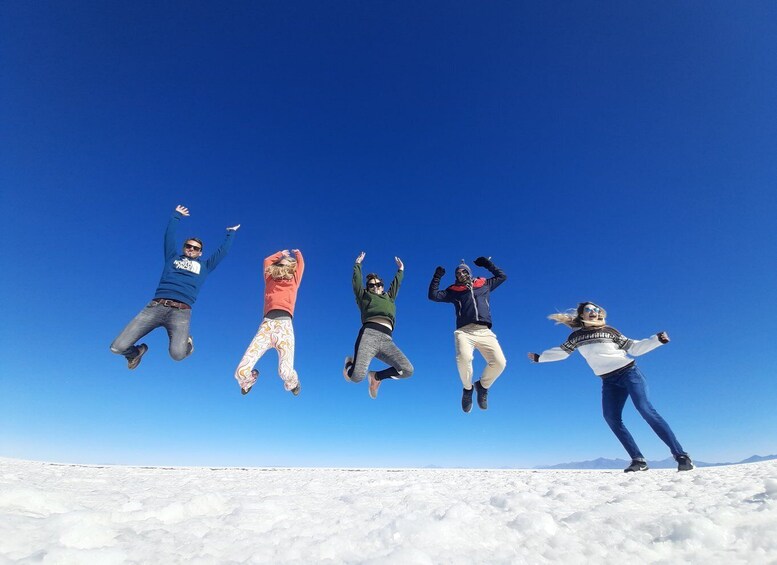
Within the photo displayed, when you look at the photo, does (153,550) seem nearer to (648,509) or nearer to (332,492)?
(332,492)

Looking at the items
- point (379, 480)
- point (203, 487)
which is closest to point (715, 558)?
point (379, 480)

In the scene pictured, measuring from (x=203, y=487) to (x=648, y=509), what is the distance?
11.4ft

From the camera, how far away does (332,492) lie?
9.74 ft

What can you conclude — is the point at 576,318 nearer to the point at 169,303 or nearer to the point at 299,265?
the point at 299,265

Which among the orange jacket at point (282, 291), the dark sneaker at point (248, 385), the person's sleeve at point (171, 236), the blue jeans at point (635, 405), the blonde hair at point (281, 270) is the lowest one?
the blue jeans at point (635, 405)

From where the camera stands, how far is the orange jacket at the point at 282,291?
7418 millimetres

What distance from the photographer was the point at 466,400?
7.44 metres

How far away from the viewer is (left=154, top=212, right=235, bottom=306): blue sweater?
23.2ft

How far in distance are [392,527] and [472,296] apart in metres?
6.11

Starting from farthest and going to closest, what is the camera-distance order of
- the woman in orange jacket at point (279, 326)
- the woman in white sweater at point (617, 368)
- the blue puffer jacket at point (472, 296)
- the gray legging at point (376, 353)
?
the blue puffer jacket at point (472, 296), the gray legging at point (376, 353), the woman in orange jacket at point (279, 326), the woman in white sweater at point (617, 368)

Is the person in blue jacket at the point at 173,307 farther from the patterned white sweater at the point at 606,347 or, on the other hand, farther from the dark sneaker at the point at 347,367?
the patterned white sweater at the point at 606,347

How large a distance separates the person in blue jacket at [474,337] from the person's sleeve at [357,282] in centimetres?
210

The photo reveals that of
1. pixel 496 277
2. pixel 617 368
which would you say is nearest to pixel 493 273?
pixel 496 277

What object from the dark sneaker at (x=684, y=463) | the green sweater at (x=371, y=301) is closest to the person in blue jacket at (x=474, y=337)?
the green sweater at (x=371, y=301)
